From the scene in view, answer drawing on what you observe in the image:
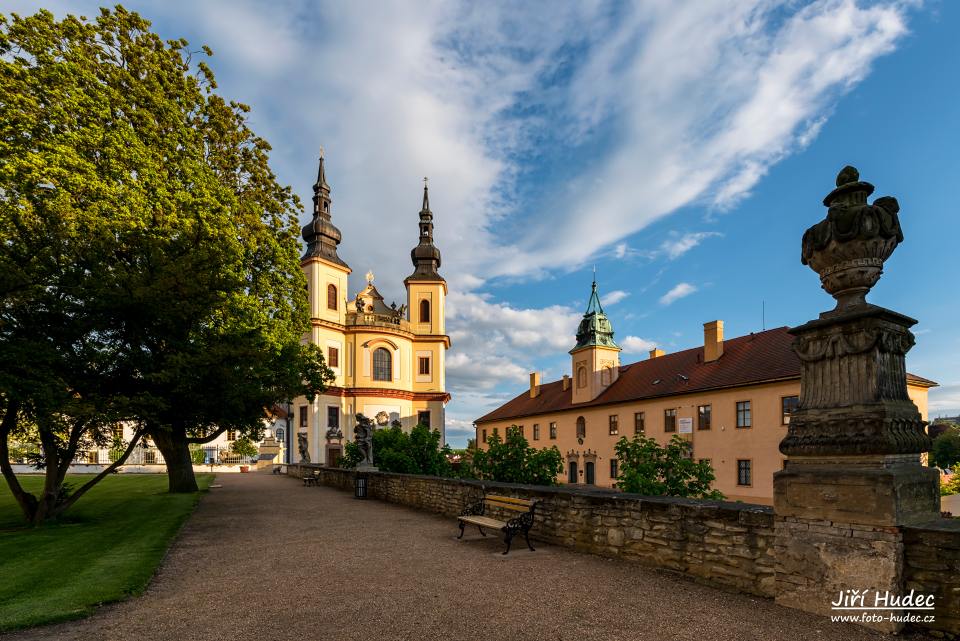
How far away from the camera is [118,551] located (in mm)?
8859

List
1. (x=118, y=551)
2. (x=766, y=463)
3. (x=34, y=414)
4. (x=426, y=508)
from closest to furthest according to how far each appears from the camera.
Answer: (x=118, y=551)
(x=34, y=414)
(x=426, y=508)
(x=766, y=463)

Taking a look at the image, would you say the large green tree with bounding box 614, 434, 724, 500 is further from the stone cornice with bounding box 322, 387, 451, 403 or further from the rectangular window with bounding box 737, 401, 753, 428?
the stone cornice with bounding box 322, 387, 451, 403

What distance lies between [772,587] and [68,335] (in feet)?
45.9

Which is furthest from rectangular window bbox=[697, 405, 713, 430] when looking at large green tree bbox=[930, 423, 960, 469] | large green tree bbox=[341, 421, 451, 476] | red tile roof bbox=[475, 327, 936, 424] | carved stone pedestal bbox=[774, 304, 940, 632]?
large green tree bbox=[930, 423, 960, 469]

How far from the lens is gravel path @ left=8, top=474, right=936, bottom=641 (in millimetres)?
4961

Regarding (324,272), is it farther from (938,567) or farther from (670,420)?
(938,567)

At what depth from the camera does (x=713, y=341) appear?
33938mm

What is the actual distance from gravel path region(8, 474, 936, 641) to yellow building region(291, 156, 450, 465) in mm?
32366

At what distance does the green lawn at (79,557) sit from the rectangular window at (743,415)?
26.0 m

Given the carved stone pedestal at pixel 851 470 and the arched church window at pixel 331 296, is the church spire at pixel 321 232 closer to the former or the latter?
the arched church window at pixel 331 296

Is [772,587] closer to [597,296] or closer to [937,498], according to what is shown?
[937,498]

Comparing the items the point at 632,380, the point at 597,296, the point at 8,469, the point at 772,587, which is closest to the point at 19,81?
the point at 8,469

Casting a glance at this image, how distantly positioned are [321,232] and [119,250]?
34.1m

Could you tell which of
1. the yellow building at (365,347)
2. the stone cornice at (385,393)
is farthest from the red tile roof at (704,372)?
the yellow building at (365,347)
